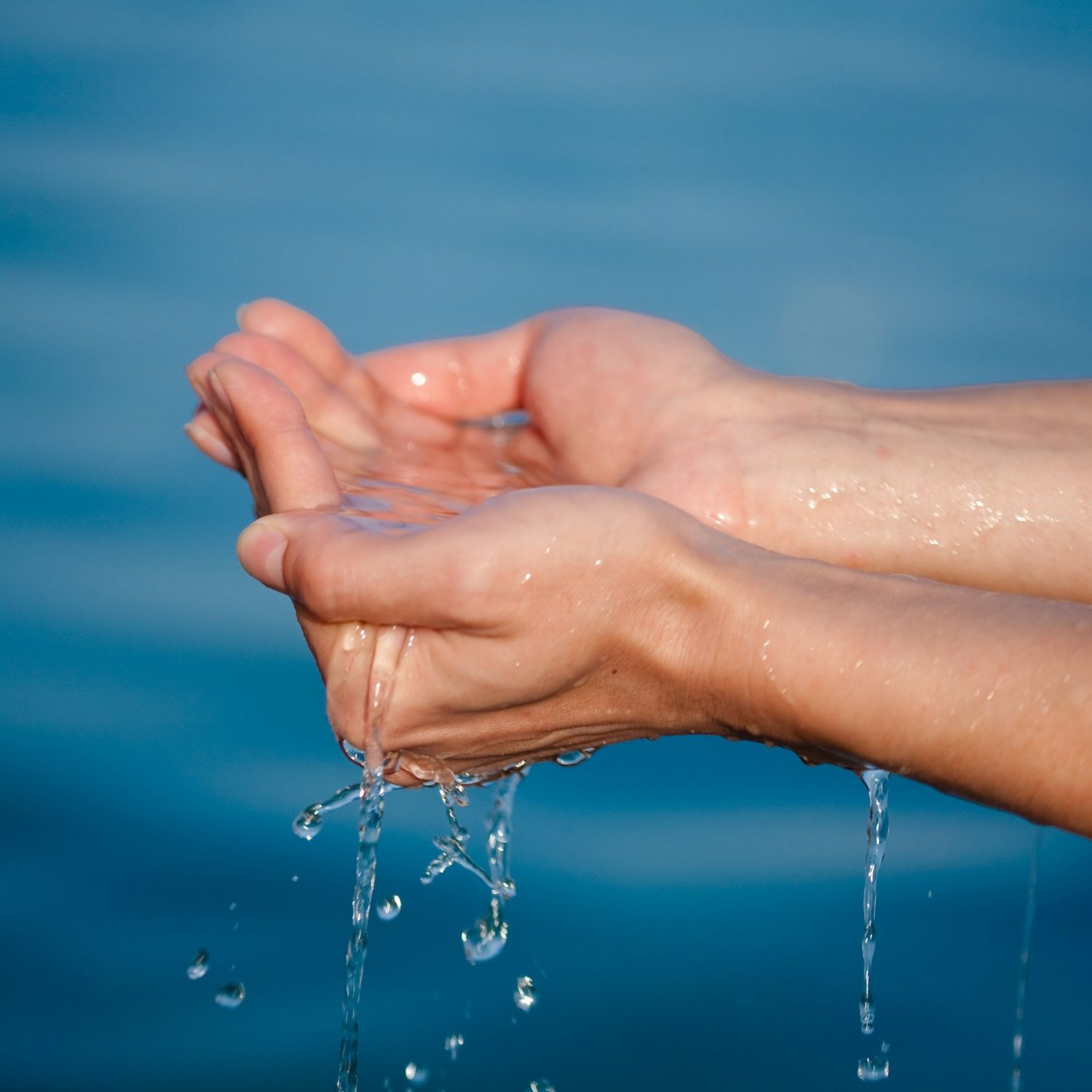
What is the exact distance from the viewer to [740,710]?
2.93 ft

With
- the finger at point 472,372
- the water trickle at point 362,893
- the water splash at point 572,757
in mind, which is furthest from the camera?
the finger at point 472,372

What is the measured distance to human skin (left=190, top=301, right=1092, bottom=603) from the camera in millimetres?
1225

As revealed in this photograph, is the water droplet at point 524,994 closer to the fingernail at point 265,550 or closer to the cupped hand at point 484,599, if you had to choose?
the cupped hand at point 484,599

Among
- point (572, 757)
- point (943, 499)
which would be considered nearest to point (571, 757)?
point (572, 757)

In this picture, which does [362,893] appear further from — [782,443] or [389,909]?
[782,443]

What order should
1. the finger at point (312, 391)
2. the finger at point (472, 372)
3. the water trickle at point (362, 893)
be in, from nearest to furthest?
1. the water trickle at point (362, 893)
2. the finger at point (312, 391)
3. the finger at point (472, 372)

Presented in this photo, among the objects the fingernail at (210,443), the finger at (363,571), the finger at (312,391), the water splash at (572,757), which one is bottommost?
the water splash at (572,757)

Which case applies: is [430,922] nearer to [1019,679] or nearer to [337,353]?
[337,353]

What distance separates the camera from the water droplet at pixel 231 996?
124 centimetres

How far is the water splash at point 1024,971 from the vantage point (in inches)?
51.1

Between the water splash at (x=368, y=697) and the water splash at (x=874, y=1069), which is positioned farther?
the water splash at (x=874, y=1069)

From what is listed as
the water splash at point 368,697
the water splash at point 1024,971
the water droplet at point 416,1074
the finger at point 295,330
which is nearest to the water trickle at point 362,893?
the water splash at point 368,697

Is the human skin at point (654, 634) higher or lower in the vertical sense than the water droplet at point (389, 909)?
higher

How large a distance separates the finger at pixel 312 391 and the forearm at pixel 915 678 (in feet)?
1.50
